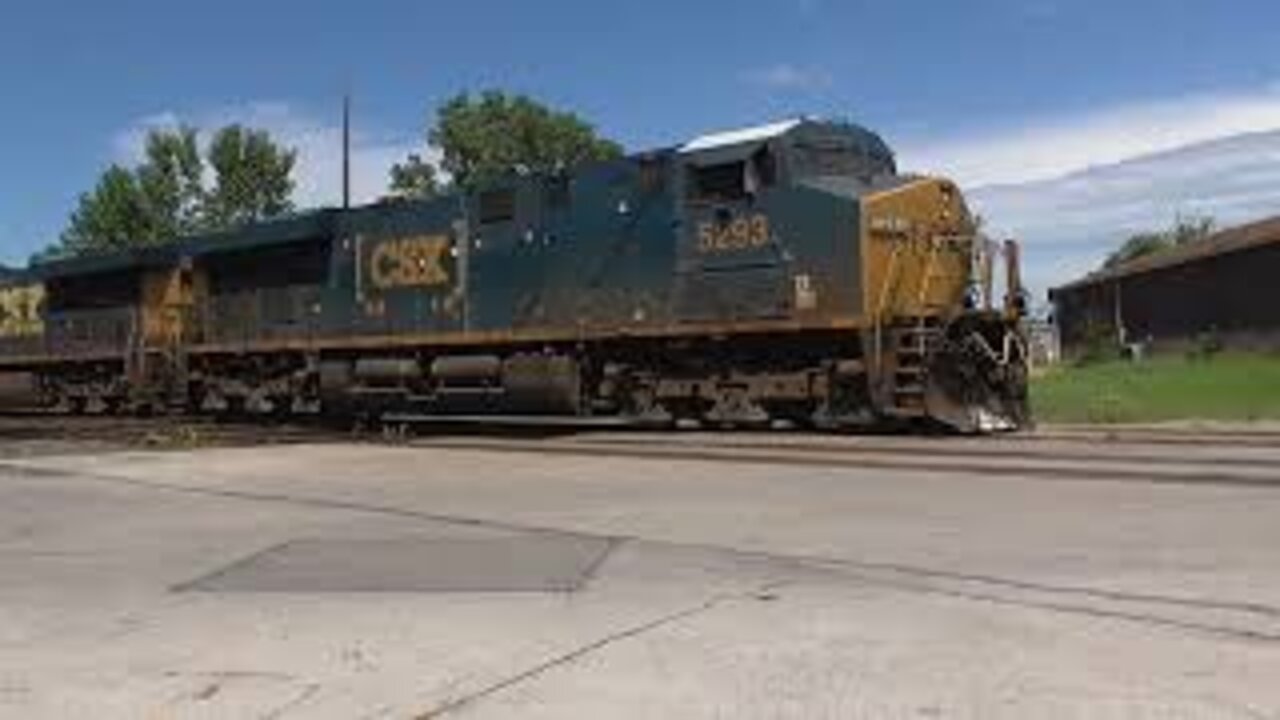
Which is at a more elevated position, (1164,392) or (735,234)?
(735,234)

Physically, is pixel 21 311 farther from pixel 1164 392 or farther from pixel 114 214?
pixel 114 214

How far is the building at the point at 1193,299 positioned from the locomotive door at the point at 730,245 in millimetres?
31164

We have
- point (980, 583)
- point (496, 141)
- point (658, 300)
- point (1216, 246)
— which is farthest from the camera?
point (496, 141)

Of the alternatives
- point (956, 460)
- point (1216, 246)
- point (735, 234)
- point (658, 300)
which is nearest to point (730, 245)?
point (735, 234)

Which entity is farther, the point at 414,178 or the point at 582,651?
the point at 414,178

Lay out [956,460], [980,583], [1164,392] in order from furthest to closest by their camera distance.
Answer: [1164,392] < [956,460] < [980,583]

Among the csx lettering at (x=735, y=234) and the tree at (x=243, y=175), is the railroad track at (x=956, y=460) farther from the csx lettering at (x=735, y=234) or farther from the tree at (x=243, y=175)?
the tree at (x=243, y=175)

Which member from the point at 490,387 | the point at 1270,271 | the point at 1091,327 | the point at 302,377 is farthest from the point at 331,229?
the point at 1091,327

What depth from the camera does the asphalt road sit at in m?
7.67

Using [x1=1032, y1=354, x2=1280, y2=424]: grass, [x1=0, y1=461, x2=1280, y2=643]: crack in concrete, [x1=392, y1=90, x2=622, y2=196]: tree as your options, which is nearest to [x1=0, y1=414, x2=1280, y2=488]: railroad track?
[x1=0, y1=461, x2=1280, y2=643]: crack in concrete

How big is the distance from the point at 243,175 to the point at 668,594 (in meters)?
83.0

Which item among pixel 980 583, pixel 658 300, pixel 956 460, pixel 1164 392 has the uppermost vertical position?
pixel 658 300

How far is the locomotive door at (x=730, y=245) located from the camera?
77.4 ft

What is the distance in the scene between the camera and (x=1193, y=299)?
60812 mm
